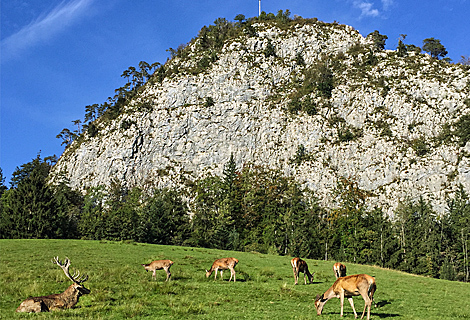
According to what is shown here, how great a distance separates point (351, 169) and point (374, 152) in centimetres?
757

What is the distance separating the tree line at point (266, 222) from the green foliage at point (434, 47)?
6543 cm

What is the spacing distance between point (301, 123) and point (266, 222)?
35930 mm

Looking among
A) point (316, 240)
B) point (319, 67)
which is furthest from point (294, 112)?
point (316, 240)

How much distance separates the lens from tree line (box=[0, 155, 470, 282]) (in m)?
63.0

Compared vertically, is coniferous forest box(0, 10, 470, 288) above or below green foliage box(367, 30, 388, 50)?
below

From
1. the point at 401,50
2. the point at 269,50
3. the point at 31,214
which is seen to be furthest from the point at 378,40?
the point at 31,214

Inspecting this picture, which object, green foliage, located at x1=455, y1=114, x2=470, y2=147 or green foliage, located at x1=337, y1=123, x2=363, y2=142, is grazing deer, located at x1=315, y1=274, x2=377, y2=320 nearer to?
green foliage, located at x1=455, y1=114, x2=470, y2=147

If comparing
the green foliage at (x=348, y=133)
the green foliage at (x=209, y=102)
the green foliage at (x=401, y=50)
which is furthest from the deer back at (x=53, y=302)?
the green foliage at (x=401, y=50)

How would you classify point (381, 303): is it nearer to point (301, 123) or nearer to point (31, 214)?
point (31, 214)

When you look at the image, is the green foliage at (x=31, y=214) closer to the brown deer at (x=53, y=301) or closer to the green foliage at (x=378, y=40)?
the brown deer at (x=53, y=301)

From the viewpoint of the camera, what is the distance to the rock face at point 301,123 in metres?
88.6

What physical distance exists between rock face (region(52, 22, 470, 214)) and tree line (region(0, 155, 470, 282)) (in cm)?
626

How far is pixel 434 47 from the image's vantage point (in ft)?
397

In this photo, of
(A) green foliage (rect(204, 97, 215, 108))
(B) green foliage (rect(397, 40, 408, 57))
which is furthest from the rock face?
(B) green foliage (rect(397, 40, 408, 57))
